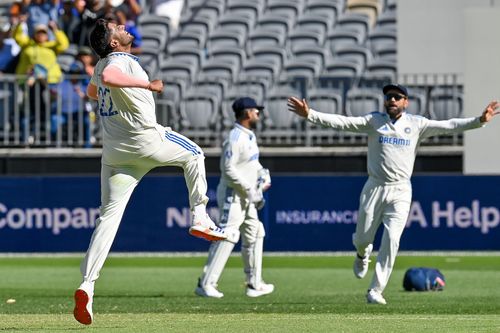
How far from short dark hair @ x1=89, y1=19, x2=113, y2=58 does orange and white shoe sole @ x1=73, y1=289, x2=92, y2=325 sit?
6.23 feet

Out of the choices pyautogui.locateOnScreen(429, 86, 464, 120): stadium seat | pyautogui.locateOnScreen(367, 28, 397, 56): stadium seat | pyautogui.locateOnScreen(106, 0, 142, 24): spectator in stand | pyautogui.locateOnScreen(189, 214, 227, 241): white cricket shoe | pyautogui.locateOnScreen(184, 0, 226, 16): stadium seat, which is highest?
pyautogui.locateOnScreen(184, 0, 226, 16): stadium seat

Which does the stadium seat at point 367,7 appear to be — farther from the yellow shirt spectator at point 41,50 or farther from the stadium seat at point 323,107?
the yellow shirt spectator at point 41,50

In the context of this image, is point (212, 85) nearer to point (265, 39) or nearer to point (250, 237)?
point (265, 39)

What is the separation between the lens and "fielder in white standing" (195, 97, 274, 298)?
1512cm

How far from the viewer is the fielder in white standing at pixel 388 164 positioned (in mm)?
13891

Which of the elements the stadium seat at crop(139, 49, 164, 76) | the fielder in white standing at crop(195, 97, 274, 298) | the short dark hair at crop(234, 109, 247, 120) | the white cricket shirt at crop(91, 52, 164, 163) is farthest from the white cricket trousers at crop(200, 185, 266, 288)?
the stadium seat at crop(139, 49, 164, 76)

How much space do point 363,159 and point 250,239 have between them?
887cm

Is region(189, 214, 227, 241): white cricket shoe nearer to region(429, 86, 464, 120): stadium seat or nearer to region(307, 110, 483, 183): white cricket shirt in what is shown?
region(307, 110, 483, 183): white cricket shirt

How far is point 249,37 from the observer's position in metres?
27.7

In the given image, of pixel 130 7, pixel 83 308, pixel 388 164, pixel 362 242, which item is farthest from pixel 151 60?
pixel 83 308

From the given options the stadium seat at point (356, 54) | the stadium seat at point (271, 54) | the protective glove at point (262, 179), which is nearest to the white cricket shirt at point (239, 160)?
the protective glove at point (262, 179)

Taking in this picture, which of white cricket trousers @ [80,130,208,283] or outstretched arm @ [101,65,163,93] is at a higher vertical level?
outstretched arm @ [101,65,163,93]

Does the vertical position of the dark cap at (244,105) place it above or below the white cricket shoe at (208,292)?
above

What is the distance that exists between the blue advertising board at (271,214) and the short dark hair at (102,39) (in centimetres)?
1293
